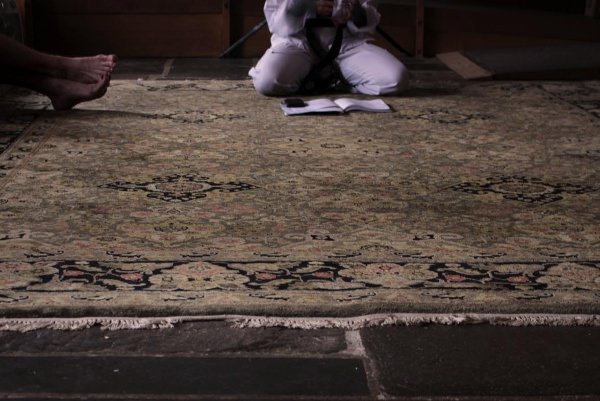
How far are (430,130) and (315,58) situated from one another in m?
1.02

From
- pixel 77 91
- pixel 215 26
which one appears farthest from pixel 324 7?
pixel 215 26

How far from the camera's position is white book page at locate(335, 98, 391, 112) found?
4086 mm

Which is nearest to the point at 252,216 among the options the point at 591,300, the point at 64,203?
the point at 64,203

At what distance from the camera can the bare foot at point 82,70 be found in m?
3.88

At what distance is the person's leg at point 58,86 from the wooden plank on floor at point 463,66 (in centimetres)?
200

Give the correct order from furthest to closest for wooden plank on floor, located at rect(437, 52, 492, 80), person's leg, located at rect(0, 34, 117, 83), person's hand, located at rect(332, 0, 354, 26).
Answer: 1. wooden plank on floor, located at rect(437, 52, 492, 80)
2. person's hand, located at rect(332, 0, 354, 26)
3. person's leg, located at rect(0, 34, 117, 83)

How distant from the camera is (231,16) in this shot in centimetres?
592

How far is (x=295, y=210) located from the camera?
102 inches

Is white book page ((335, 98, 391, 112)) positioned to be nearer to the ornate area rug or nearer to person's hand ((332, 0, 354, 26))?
the ornate area rug

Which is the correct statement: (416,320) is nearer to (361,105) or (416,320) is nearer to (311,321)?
(311,321)

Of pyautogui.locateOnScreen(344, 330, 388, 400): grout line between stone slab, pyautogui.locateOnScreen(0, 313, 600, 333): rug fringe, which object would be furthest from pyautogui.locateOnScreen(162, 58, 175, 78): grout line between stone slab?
pyautogui.locateOnScreen(344, 330, 388, 400): grout line between stone slab

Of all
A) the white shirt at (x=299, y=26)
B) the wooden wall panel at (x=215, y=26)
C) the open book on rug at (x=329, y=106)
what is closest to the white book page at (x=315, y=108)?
the open book on rug at (x=329, y=106)

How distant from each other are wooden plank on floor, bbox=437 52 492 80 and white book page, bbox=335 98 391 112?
1013mm

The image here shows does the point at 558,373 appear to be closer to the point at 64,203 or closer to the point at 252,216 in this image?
the point at 252,216
